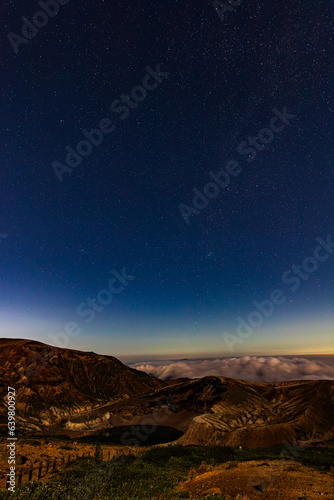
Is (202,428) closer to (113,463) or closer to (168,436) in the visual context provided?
(168,436)

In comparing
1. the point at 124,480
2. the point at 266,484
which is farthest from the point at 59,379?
the point at 266,484

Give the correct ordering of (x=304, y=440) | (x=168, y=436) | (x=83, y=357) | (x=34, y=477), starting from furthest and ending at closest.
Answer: (x=83, y=357)
(x=168, y=436)
(x=304, y=440)
(x=34, y=477)

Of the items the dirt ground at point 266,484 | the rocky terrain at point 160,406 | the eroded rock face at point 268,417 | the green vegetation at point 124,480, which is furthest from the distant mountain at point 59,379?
the dirt ground at point 266,484

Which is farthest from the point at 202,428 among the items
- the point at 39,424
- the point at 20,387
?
the point at 20,387

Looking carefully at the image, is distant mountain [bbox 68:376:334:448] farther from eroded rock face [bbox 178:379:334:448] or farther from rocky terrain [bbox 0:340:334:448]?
rocky terrain [bbox 0:340:334:448]

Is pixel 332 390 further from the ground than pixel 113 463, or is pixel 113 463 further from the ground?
pixel 113 463

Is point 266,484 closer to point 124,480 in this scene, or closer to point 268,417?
point 124,480
